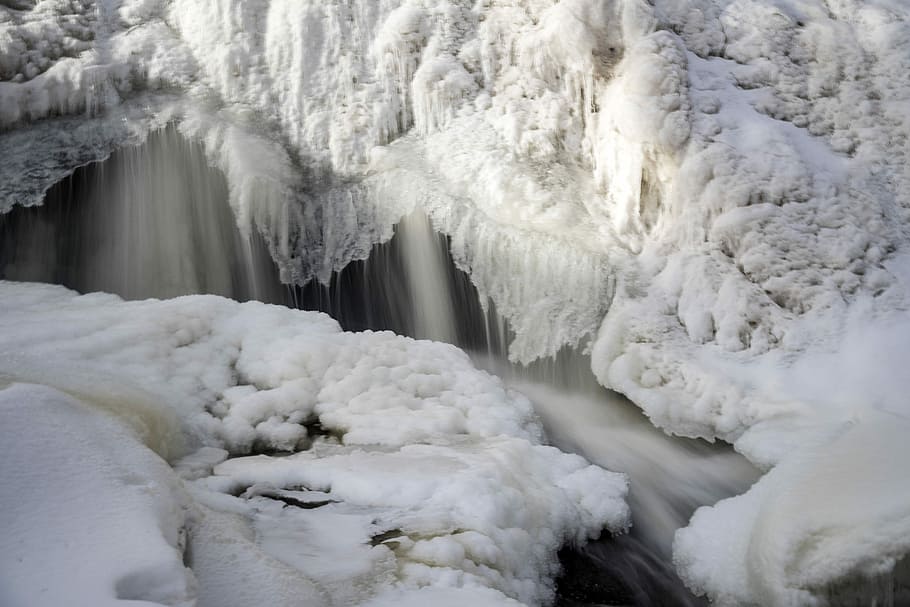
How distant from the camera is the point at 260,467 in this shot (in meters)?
3.09

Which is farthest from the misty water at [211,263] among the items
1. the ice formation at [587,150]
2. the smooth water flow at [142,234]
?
the ice formation at [587,150]

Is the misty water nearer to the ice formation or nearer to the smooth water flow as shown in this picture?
the smooth water flow

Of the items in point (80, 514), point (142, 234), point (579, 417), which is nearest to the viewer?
point (80, 514)

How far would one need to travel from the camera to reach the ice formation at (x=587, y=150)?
4746 mm

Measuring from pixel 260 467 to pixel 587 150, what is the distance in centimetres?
357

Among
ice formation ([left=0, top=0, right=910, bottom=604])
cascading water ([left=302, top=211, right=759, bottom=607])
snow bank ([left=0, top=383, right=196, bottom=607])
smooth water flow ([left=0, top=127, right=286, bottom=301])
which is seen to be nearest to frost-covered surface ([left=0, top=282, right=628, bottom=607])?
A: snow bank ([left=0, top=383, right=196, bottom=607])

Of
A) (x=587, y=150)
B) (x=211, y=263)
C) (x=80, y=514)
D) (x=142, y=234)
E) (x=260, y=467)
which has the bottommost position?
(x=260, y=467)

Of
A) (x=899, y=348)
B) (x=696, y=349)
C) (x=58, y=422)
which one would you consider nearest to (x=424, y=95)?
(x=696, y=349)

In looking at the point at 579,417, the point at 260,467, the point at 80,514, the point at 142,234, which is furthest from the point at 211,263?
the point at 80,514

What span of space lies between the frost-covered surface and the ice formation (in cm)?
115

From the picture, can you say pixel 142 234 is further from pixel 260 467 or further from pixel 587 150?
pixel 587 150

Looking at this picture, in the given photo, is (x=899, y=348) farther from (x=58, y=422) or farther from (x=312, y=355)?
(x=58, y=422)

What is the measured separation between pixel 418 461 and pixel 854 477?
1.85 metres

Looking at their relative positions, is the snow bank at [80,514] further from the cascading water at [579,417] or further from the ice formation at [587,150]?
the ice formation at [587,150]
